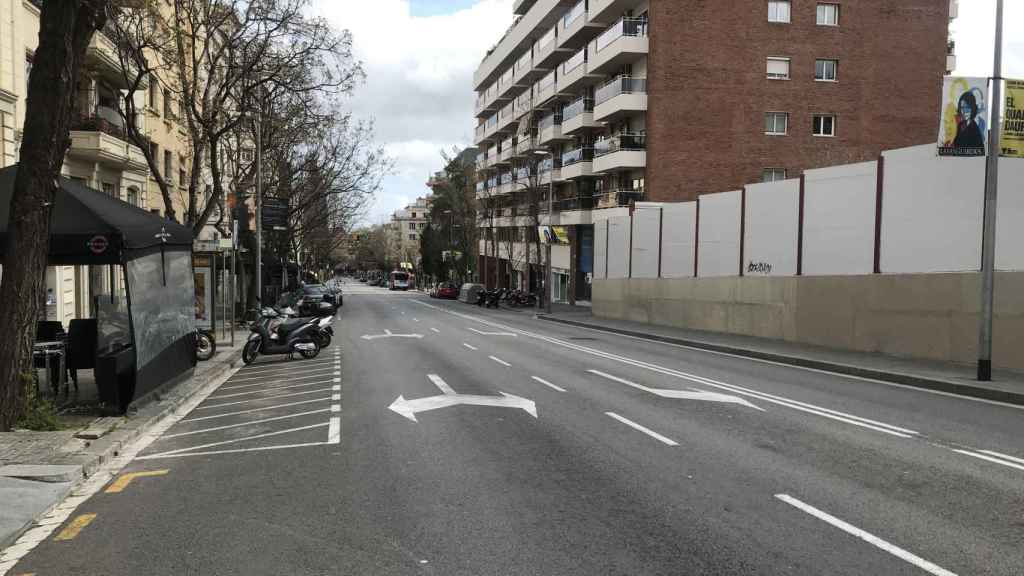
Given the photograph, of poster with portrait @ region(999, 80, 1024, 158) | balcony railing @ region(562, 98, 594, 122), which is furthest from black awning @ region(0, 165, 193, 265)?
balcony railing @ region(562, 98, 594, 122)

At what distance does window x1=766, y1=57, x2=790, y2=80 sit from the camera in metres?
42.4

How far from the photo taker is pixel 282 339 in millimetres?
17922

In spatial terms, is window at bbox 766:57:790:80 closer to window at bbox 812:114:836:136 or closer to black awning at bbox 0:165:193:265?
window at bbox 812:114:836:136

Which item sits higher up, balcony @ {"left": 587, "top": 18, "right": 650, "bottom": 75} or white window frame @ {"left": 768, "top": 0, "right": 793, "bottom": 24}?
white window frame @ {"left": 768, "top": 0, "right": 793, "bottom": 24}

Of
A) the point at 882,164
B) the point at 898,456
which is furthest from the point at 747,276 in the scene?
the point at 898,456

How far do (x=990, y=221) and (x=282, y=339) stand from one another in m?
14.7

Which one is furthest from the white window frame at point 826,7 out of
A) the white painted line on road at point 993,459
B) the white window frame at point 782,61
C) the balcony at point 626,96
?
the white painted line on road at point 993,459

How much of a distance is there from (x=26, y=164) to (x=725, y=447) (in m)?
8.39

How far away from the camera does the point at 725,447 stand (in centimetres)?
823

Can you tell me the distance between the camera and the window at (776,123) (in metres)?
42.8

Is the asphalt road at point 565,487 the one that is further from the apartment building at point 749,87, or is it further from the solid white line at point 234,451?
the apartment building at point 749,87

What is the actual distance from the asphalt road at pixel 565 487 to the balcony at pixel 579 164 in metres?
35.8

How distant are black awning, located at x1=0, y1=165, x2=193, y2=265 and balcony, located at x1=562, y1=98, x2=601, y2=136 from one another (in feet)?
127

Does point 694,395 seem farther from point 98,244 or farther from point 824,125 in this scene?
point 824,125
